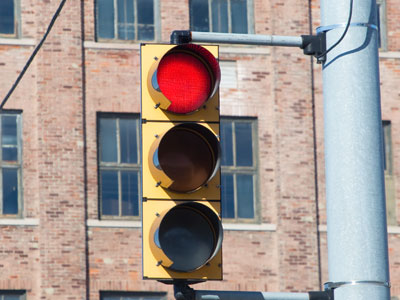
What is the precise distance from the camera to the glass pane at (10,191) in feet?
74.5

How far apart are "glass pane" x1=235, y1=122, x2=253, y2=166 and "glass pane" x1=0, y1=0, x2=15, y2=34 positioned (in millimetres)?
5626

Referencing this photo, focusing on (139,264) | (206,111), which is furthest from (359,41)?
(139,264)

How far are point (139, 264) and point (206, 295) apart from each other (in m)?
17.4

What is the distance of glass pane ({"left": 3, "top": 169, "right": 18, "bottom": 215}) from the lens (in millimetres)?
22703

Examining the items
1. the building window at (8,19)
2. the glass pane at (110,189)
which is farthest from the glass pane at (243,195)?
the building window at (8,19)

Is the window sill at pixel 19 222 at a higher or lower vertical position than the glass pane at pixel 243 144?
lower

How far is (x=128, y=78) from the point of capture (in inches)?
918

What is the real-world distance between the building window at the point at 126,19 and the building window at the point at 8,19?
6.24 ft

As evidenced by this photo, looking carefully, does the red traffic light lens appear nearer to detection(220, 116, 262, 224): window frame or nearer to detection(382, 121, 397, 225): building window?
detection(220, 116, 262, 224): window frame

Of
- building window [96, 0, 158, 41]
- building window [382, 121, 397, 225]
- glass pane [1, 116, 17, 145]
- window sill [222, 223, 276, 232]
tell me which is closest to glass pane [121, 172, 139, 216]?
window sill [222, 223, 276, 232]

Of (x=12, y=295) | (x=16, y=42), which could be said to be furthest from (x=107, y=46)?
(x=12, y=295)

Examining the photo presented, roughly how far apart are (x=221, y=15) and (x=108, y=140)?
4.16 metres

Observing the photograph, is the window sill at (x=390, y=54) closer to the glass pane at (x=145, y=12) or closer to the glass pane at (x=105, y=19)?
the glass pane at (x=145, y=12)

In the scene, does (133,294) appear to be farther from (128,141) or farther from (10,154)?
A: (10,154)
